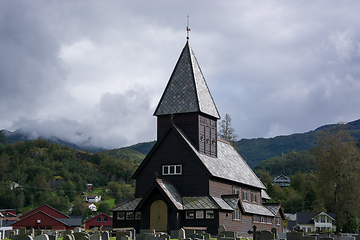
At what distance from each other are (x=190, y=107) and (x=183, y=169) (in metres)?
7.00

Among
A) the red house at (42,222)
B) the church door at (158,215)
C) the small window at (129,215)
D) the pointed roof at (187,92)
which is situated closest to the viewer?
the church door at (158,215)

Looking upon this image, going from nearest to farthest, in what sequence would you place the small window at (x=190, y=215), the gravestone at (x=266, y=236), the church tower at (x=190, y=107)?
the gravestone at (x=266, y=236) → the small window at (x=190, y=215) → the church tower at (x=190, y=107)

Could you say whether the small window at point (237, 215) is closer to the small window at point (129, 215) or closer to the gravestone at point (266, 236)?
the small window at point (129, 215)

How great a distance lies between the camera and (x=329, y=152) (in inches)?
2564

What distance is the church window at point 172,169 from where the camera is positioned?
44638 mm

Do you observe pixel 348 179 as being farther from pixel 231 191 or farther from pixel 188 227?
pixel 188 227

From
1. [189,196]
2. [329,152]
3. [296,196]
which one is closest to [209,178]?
[189,196]

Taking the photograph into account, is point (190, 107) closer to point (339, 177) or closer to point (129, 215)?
point (129, 215)

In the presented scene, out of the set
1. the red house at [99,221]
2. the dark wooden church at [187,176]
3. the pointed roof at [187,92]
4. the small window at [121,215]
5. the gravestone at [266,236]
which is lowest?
the red house at [99,221]

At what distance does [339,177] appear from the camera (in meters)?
63.8

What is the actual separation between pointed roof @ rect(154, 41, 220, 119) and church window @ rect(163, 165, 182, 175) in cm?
618

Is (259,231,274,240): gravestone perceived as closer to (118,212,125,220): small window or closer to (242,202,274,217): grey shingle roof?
(242,202,274,217): grey shingle roof

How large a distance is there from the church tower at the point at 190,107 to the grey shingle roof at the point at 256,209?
717cm

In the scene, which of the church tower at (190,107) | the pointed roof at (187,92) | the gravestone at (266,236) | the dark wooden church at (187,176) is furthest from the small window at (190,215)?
the gravestone at (266,236)
